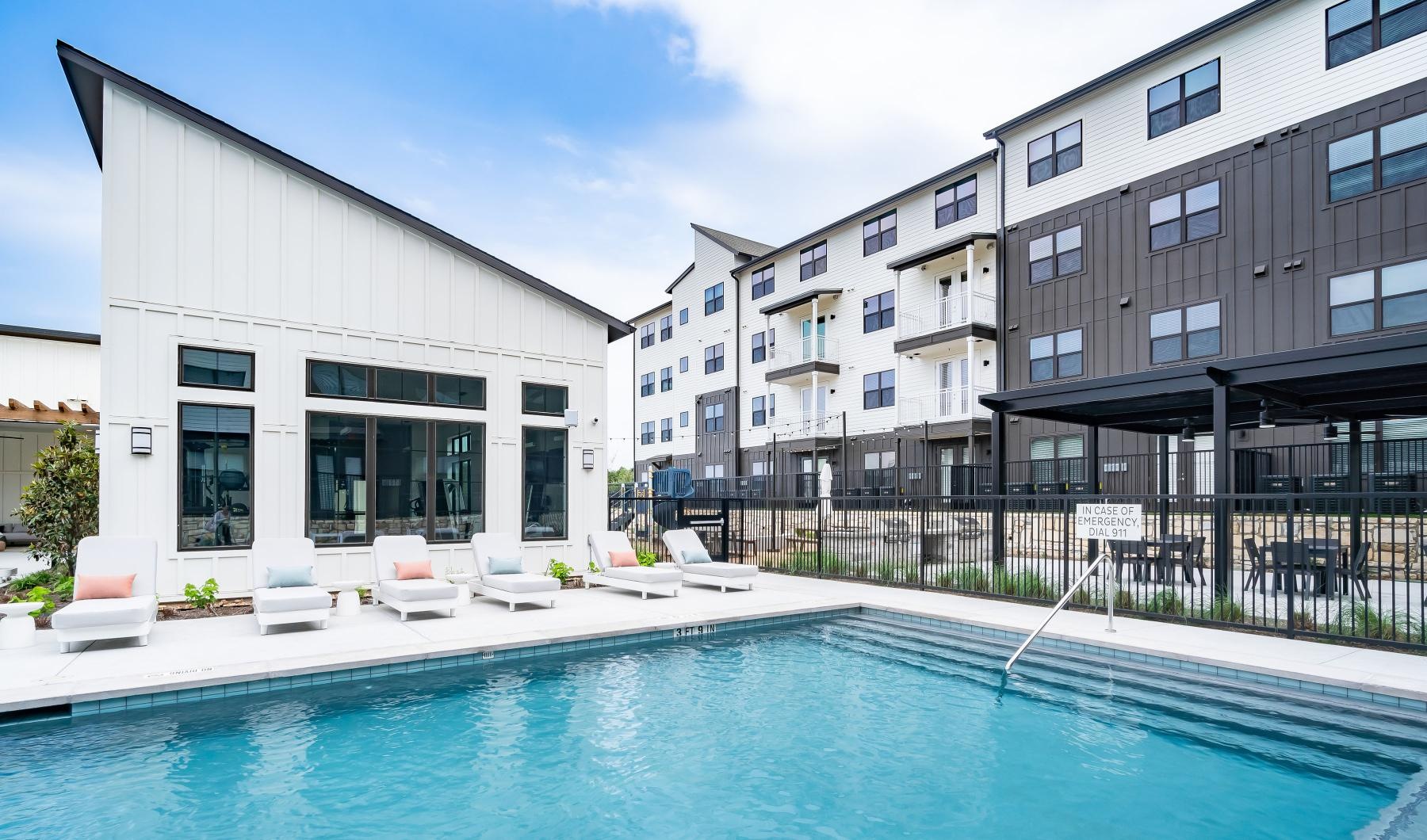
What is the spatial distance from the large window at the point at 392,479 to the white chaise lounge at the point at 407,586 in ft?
2.66

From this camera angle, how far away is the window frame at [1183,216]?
17125mm

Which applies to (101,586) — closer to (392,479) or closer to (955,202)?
(392,479)

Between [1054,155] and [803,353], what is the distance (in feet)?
34.1

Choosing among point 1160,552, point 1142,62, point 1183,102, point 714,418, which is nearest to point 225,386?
point 1160,552

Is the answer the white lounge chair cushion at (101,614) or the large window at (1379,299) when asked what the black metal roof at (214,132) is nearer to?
the white lounge chair cushion at (101,614)

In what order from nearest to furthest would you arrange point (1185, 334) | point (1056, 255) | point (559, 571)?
point (559, 571)
point (1185, 334)
point (1056, 255)

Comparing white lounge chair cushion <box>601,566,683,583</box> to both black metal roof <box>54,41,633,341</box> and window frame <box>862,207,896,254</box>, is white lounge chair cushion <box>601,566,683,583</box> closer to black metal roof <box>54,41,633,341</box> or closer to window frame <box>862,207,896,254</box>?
black metal roof <box>54,41,633,341</box>

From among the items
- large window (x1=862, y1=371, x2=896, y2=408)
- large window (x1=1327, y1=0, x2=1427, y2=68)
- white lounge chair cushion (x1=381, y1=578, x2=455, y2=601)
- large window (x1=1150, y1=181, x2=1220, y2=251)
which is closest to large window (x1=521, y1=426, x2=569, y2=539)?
white lounge chair cushion (x1=381, y1=578, x2=455, y2=601)

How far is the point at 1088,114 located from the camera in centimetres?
1970

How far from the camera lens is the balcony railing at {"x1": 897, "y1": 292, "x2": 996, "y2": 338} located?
2183 centimetres

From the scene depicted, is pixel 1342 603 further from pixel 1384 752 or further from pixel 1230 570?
pixel 1384 752

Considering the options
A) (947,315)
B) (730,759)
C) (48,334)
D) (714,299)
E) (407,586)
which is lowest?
(730,759)

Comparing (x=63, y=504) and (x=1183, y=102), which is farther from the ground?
(x=1183, y=102)

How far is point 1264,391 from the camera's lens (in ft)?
34.9
